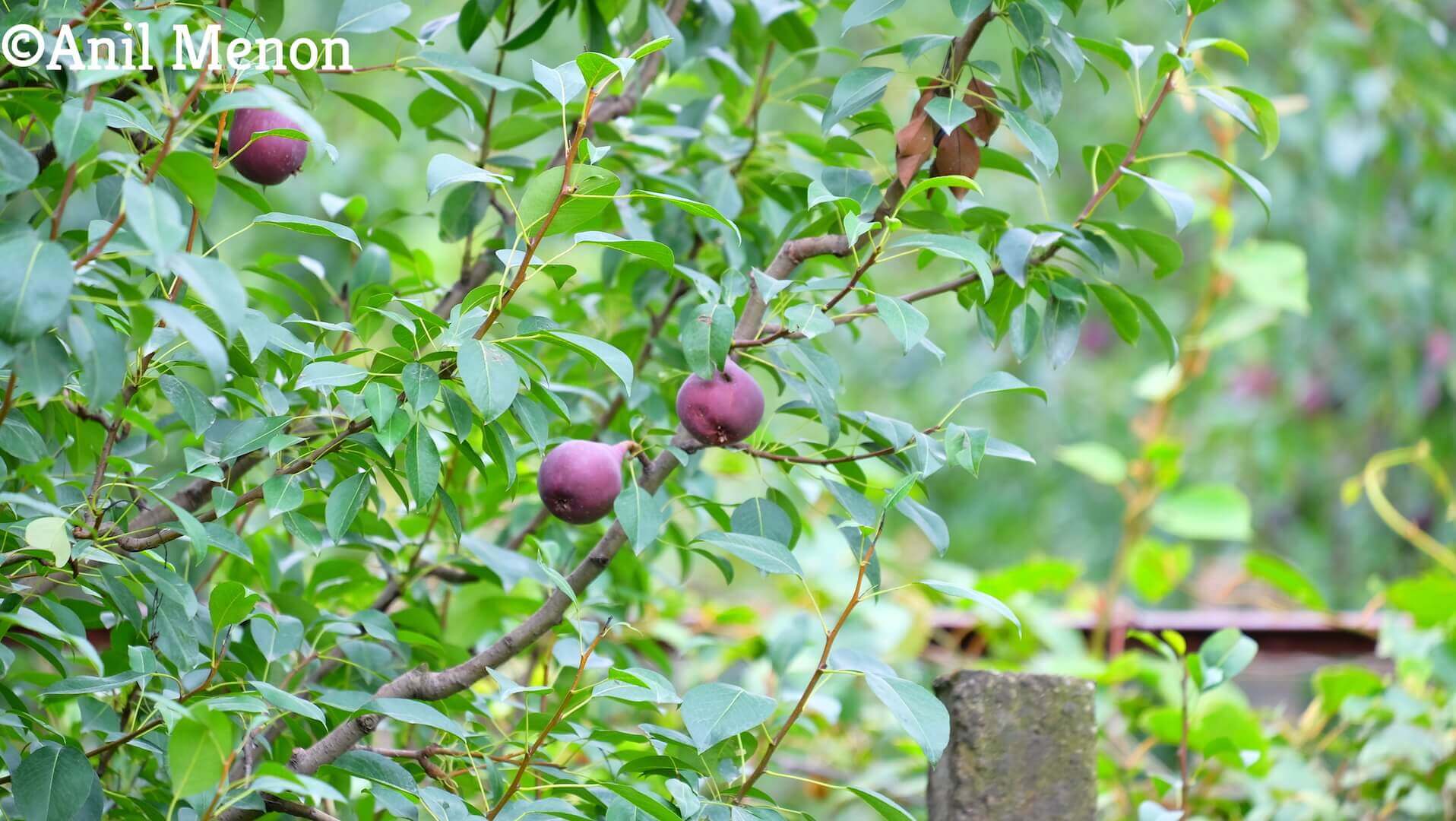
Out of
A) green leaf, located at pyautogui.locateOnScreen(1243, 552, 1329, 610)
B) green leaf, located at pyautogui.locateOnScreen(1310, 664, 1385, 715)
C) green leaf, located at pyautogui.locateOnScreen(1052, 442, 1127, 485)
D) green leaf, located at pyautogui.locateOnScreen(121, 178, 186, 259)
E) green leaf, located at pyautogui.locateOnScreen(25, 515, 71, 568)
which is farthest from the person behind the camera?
green leaf, located at pyautogui.locateOnScreen(1052, 442, 1127, 485)

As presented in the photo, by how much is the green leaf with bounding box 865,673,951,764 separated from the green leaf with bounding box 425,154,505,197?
1.00 feet

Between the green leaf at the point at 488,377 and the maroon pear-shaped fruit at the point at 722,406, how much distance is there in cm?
14

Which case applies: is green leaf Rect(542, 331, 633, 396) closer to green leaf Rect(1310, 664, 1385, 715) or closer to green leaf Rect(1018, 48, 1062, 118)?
green leaf Rect(1018, 48, 1062, 118)

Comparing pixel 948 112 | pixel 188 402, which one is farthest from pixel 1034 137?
pixel 188 402

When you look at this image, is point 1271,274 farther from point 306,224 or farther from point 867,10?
point 306,224

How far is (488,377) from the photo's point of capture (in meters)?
0.54

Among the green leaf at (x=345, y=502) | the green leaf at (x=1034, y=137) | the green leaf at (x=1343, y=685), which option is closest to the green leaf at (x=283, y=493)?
the green leaf at (x=345, y=502)

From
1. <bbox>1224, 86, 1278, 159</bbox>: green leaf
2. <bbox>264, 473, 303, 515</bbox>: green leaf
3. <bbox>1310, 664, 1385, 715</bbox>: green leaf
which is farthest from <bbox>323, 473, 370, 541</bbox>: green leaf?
<bbox>1310, 664, 1385, 715</bbox>: green leaf

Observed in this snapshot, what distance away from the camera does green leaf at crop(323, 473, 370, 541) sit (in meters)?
0.62

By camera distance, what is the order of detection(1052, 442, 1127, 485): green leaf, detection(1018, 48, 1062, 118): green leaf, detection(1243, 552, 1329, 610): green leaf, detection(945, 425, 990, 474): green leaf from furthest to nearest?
detection(1052, 442, 1127, 485): green leaf < detection(1243, 552, 1329, 610): green leaf < detection(1018, 48, 1062, 118): green leaf < detection(945, 425, 990, 474): green leaf

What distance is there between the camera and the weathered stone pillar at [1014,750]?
81 cm

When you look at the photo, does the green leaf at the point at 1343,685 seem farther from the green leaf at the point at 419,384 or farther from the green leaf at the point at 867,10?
the green leaf at the point at 419,384

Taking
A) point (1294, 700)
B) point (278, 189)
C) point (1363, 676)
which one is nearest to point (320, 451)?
point (1363, 676)

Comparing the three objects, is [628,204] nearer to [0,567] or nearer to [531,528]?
[531,528]
